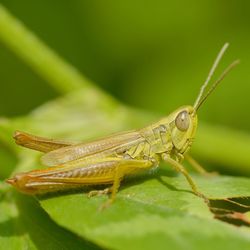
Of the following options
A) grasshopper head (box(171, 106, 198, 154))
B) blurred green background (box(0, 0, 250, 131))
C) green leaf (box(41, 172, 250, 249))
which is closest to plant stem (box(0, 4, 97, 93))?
blurred green background (box(0, 0, 250, 131))

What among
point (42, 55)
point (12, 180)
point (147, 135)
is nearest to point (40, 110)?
point (42, 55)

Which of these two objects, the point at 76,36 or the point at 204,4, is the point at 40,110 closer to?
the point at 76,36

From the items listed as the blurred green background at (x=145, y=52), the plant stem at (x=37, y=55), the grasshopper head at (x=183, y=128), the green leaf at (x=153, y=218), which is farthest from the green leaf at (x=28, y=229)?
the blurred green background at (x=145, y=52)

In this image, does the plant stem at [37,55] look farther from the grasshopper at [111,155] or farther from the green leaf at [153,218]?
the green leaf at [153,218]

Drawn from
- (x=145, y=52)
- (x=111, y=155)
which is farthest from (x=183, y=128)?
(x=145, y=52)

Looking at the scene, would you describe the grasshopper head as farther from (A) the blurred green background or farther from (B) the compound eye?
(A) the blurred green background

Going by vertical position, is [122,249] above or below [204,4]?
below
